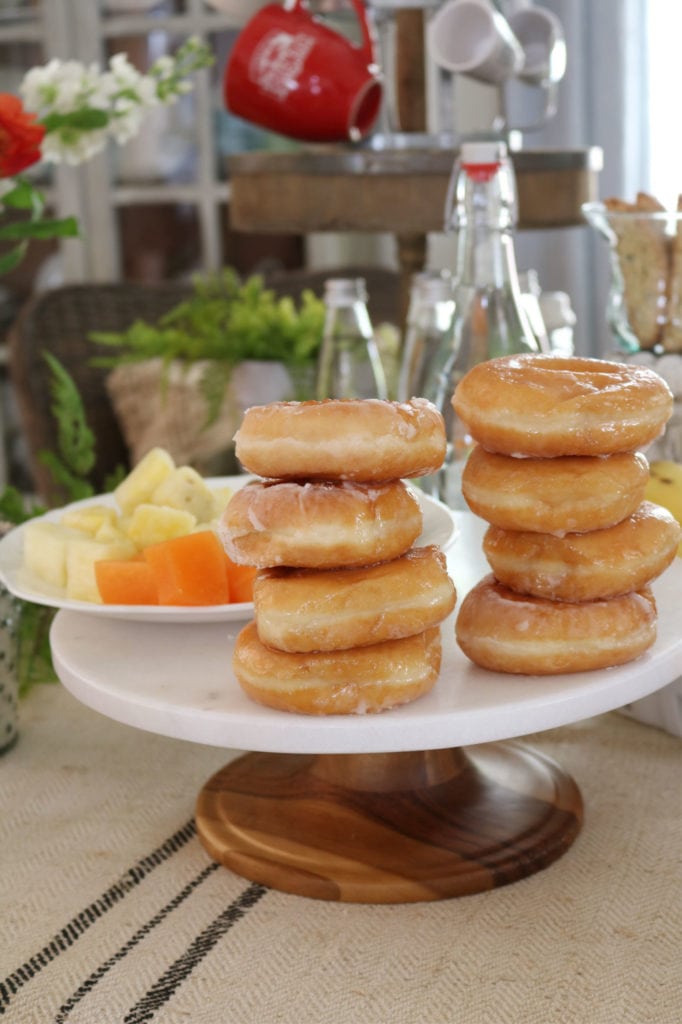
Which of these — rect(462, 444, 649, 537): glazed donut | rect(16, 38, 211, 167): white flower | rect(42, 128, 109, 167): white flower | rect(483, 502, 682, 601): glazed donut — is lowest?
rect(483, 502, 682, 601): glazed donut

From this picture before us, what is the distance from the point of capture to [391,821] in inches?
29.3

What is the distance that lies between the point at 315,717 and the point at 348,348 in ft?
2.35

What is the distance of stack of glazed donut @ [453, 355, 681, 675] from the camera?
661mm

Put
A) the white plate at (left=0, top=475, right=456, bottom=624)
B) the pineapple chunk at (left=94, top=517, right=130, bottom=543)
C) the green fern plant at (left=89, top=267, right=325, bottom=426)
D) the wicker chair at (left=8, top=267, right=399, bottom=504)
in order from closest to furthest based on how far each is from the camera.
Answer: the white plate at (left=0, top=475, right=456, bottom=624) → the pineapple chunk at (left=94, top=517, right=130, bottom=543) → the green fern plant at (left=89, top=267, right=325, bottom=426) → the wicker chair at (left=8, top=267, right=399, bottom=504)

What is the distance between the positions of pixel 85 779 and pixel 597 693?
40 cm

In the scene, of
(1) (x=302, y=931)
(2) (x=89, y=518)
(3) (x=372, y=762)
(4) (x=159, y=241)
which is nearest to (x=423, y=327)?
(2) (x=89, y=518)

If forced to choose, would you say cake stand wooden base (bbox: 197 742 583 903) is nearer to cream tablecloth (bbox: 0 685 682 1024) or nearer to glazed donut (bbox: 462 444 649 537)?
cream tablecloth (bbox: 0 685 682 1024)

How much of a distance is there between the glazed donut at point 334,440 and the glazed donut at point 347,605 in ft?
0.18

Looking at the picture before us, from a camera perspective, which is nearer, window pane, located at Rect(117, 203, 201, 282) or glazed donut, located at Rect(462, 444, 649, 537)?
glazed donut, located at Rect(462, 444, 649, 537)

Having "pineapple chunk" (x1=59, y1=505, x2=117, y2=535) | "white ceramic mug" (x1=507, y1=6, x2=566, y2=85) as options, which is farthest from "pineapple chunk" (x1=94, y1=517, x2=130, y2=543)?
"white ceramic mug" (x1=507, y1=6, x2=566, y2=85)

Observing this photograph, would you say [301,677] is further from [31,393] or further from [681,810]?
[31,393]

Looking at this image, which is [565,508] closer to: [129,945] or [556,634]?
[556,634]

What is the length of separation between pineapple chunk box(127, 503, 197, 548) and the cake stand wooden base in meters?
0.17

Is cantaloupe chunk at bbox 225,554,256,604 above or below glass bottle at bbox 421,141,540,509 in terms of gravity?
below
